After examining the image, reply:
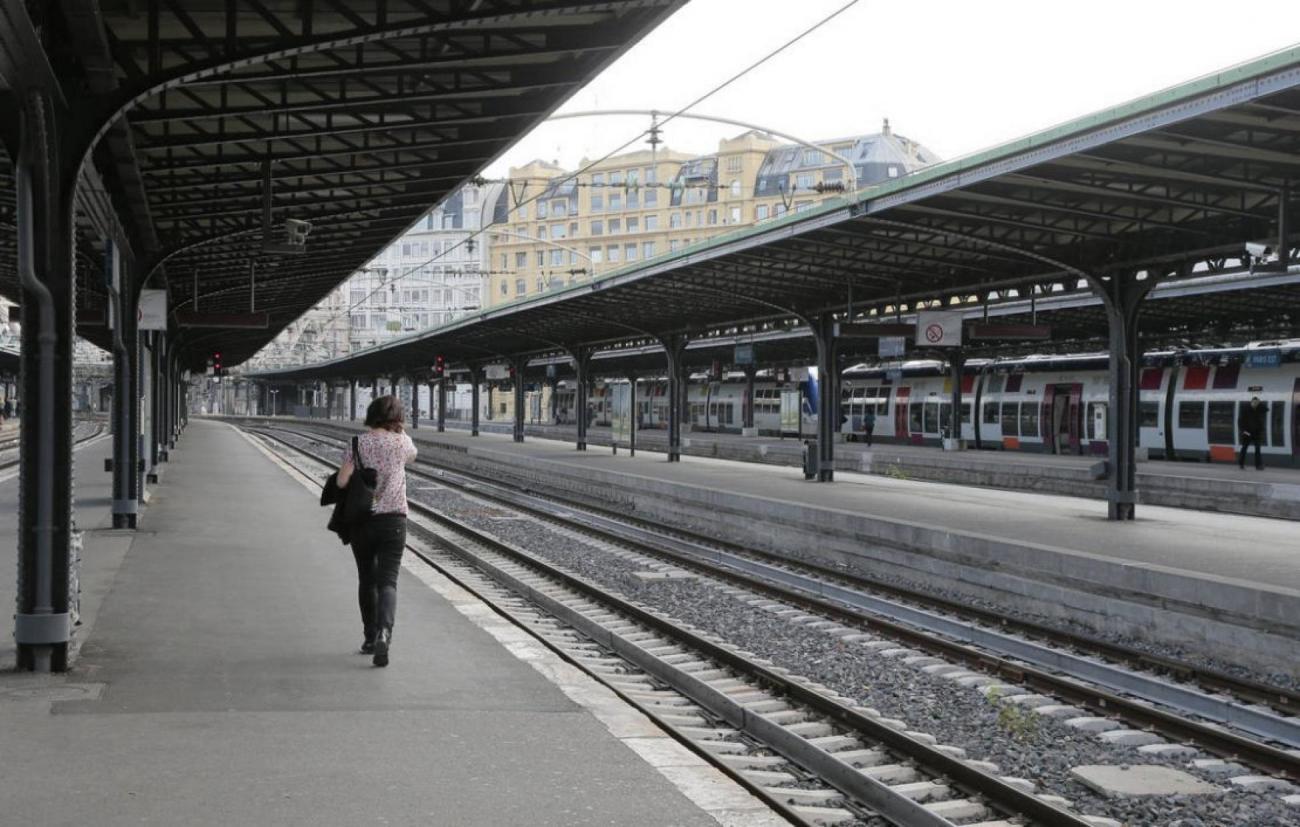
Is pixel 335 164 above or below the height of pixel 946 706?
above

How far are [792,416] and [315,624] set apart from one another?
39.5 m

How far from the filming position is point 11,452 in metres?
44.9

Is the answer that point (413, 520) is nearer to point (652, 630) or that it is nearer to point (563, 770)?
point (652, 630)

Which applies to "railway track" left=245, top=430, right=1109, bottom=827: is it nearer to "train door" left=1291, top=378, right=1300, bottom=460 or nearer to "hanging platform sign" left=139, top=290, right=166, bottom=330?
"hanging platform sign" left=139, top=290, right=166, bottom=330

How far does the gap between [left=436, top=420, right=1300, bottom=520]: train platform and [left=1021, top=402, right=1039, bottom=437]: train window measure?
843 millimetres

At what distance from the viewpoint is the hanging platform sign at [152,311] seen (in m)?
18.2

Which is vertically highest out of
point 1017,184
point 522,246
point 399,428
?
point 522,246

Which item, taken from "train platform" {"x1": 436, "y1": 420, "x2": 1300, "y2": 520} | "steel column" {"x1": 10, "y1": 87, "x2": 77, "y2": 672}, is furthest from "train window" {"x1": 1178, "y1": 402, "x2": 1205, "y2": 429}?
"steel column" {"x1": 10, "y1": 87, "x2": 77, "y2": 672}

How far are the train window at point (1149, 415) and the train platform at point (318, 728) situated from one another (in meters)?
27.8

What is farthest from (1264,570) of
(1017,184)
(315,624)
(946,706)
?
(315,624)

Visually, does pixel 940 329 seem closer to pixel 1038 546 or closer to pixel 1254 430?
pixel 1038 546

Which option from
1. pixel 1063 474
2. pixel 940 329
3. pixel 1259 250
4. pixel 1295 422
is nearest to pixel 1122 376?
pixel 1259 250

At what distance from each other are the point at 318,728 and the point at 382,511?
1.88m

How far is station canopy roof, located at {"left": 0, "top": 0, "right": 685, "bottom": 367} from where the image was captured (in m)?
8.30
